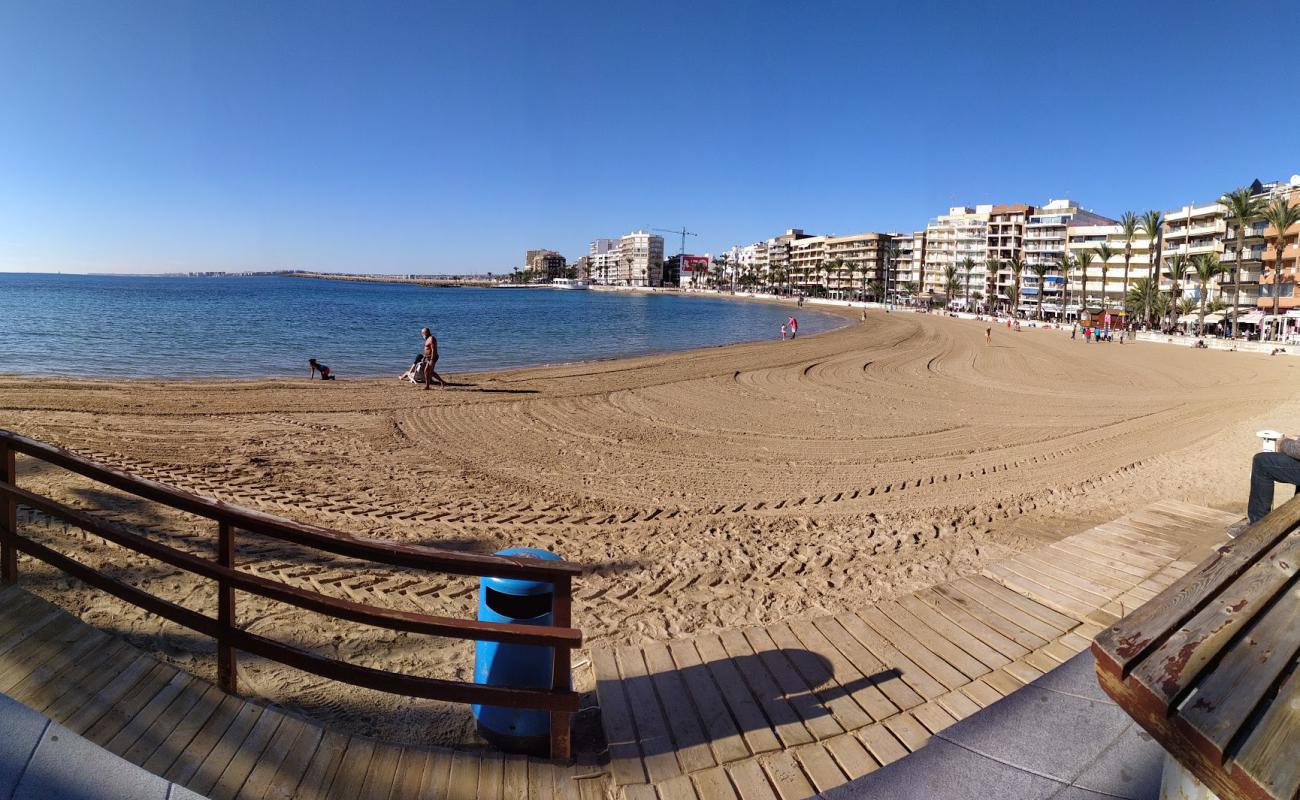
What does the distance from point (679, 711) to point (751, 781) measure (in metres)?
0.60

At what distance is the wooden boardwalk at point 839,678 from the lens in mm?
3115

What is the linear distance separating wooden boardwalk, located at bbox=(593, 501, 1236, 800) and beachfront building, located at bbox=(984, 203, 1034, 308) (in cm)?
11710

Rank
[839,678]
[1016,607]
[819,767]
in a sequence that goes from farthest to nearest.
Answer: [1016,607], [839,678], [819,767]

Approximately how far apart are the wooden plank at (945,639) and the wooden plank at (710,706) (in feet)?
4.58

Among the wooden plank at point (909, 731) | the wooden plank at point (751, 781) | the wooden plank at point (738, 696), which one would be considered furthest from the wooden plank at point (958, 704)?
the wooden plank at point (751, 781)

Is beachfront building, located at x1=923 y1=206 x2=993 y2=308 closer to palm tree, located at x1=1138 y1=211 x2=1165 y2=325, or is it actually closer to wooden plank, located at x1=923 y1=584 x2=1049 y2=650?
palm tree, located at x1=1138 y1=211 x2=1165 y2=325

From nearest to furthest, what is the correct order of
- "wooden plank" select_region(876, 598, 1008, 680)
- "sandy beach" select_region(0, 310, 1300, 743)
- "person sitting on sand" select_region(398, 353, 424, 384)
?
"wooden plank" select_region(876, 598, 1008, 680) < "sandy beach" select_region(0, 310, 1300, 743) < "person sitting on sand" select_region(398, 353, 424, 384)

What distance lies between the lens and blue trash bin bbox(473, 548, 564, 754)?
3.19m

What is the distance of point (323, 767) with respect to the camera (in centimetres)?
277

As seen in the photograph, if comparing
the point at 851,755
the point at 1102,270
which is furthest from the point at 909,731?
the point at 1102,270

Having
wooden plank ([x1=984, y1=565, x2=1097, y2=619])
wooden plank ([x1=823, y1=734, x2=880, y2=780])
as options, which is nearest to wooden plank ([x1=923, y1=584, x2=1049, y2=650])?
wooden plank ([x1=984, y1=565, x2=1097, y2=619])

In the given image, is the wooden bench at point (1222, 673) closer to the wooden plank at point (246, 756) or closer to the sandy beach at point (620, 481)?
the wooden plank at point (246, 756)

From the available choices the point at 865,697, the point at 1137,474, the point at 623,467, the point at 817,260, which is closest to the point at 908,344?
the point at 1137,474

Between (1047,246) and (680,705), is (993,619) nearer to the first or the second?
(680,705)
